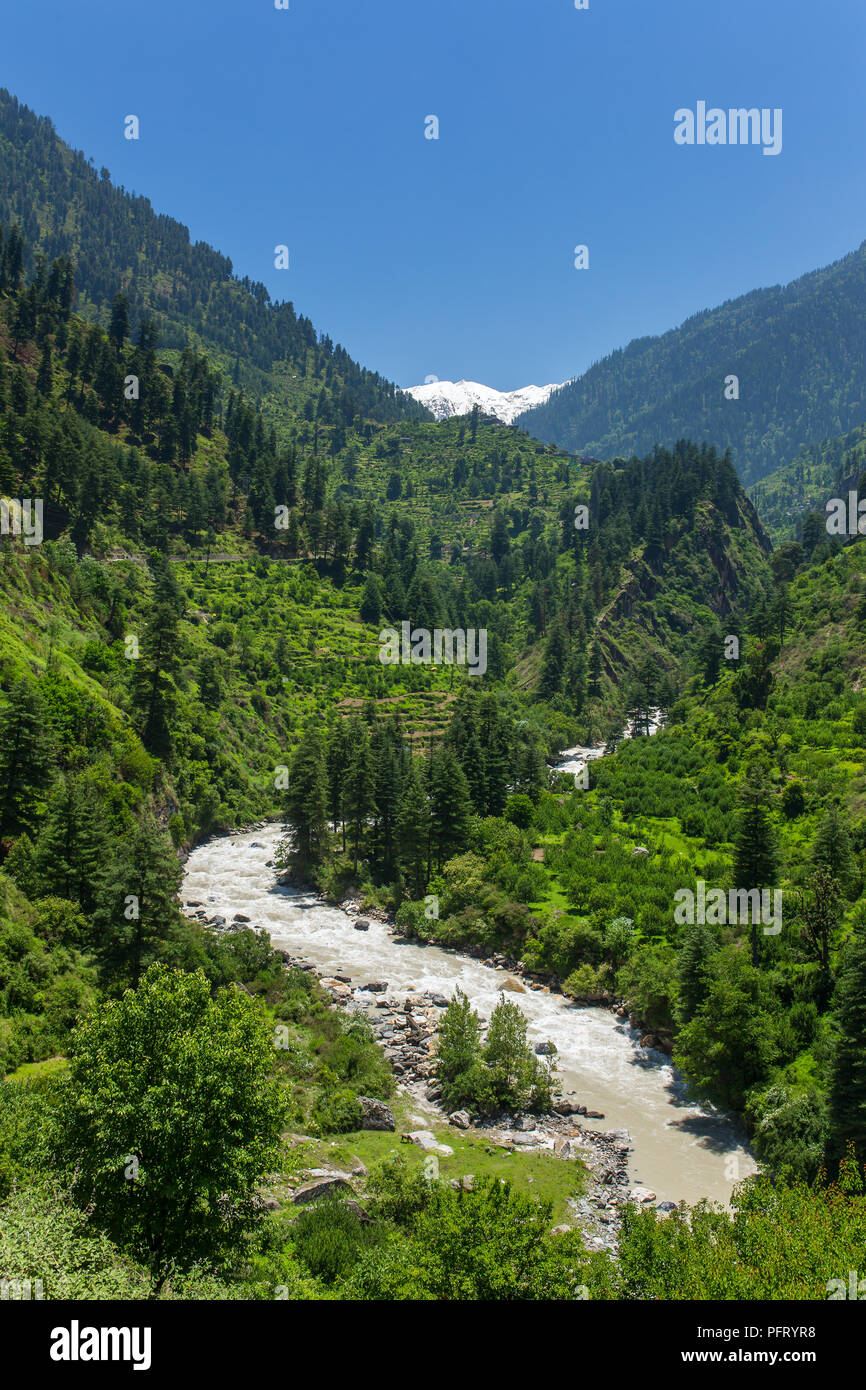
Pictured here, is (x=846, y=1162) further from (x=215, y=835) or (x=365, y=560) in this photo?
(x=365, y=560)

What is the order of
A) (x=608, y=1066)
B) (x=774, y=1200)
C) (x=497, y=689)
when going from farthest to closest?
(x=497, y=689) < (x=608, y=1066) < (x=774, y=1200)

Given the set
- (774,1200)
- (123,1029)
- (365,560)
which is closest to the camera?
(123,1029)

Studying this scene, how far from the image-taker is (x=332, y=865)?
3105 inches

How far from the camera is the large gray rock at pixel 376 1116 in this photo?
36.7 m

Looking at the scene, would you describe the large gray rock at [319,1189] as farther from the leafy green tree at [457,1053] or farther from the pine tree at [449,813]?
the pine tree at [449,813]

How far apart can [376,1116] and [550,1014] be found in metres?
18.3

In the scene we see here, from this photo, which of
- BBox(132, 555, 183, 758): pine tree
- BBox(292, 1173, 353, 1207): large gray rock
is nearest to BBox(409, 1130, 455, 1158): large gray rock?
BBox(292, 1173, 353, 1207): large gray rock

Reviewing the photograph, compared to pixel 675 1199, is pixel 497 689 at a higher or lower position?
higher

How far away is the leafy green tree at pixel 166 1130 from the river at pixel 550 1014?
21059 mm

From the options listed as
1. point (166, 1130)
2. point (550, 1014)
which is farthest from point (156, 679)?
point (166, 1130)

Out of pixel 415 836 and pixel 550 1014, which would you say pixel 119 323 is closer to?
pixel 415 836

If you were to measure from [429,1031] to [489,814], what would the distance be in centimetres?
3854

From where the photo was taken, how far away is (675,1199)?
1294 inches
